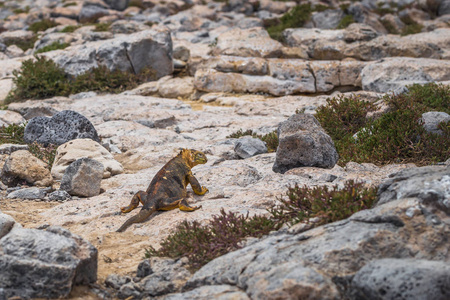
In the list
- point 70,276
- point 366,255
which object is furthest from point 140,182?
point 366,255

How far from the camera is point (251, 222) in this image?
585cm

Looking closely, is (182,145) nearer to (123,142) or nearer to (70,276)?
(123,142)

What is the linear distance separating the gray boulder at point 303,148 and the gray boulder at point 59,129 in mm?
5662

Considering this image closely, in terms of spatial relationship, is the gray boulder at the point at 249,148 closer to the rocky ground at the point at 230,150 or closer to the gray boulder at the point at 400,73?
the rocky ground at the point at 230,150

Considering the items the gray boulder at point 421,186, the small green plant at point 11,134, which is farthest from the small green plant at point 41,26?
the gray boulder at point 421,186

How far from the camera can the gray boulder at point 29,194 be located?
8617mm

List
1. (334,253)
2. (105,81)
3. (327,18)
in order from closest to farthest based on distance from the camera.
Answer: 1. (334,253)
2. (105,81)
3. (327,18)

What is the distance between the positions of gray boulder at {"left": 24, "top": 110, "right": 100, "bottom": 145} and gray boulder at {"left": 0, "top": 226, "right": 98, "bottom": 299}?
275 inches

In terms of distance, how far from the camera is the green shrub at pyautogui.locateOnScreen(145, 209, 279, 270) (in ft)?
17.9

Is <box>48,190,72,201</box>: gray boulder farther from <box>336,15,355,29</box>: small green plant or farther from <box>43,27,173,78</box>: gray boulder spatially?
<box>336,15,355,29</box>: small green plant

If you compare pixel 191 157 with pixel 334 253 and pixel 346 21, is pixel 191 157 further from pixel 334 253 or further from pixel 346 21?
pixel 346 21

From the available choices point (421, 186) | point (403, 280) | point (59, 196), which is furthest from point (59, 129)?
point (403, 280)

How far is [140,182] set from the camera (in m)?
8.98

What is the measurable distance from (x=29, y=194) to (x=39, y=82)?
420 inches
